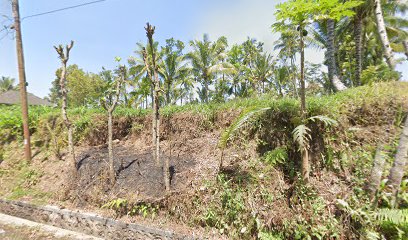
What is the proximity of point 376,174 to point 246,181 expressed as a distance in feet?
6.32

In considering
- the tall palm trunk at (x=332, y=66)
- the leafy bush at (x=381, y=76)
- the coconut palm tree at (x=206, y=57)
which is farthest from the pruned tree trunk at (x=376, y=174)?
the coconut palm tree at (x=206, y=57)

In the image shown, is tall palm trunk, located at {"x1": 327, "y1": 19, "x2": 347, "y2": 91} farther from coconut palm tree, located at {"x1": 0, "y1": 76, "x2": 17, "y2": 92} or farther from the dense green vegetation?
coconut palm tree, located at {"x1": 0, "y1": 76, "x2": 17, "y2": 92}

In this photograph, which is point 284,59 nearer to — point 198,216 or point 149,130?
point 149,130

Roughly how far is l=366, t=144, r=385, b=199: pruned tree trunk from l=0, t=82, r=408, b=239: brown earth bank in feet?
0.50

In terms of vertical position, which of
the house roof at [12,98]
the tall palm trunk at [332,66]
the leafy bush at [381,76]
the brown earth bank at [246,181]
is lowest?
the brown earth bank at [246,181]

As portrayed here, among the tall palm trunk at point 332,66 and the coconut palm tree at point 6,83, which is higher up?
the coconut palm tree at point 6,83

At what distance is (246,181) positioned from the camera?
3.70 m

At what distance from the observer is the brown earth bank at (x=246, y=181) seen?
3.20 m

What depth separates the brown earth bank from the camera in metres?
3.20

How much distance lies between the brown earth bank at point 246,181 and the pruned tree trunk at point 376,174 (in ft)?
0.50

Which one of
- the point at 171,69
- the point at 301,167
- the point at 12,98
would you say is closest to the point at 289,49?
the point at 171,69

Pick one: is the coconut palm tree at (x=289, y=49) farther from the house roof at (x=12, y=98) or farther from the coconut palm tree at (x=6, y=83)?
the coconut palm tree at (x=6, y=83)

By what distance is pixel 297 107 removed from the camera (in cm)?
406

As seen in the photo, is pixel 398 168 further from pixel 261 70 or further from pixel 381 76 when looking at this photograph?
pixel 261 70
